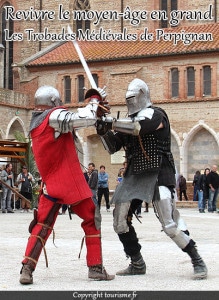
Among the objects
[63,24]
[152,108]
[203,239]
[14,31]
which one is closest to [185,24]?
[63,24]

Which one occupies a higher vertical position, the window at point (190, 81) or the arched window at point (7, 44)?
the arched window at point (7, 44)

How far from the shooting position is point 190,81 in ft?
112

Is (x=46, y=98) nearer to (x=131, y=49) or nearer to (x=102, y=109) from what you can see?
(x=102, y=109)

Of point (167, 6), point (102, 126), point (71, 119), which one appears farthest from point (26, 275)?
point (167, 6)

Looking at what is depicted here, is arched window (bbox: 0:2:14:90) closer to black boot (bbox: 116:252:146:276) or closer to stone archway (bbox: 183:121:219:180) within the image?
stone archway (bbox: 183:121:219:180)

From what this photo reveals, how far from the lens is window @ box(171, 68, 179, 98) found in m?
34.5

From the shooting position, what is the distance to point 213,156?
32625 millimetres

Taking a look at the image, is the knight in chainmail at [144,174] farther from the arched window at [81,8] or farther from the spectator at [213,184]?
the arched window at [81,8]

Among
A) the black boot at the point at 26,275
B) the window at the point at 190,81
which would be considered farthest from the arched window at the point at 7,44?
the black boot at the point at 26,275

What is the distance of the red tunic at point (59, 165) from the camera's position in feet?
21.5

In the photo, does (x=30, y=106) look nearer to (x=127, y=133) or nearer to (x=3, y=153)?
(x=3, y=153)

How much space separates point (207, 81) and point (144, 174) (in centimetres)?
2752

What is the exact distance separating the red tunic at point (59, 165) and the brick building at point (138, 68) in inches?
1035

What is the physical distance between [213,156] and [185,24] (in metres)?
10.8
